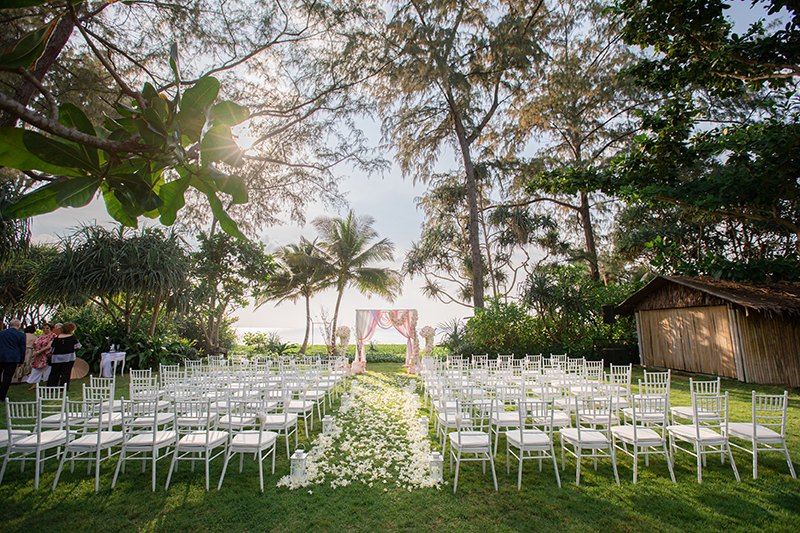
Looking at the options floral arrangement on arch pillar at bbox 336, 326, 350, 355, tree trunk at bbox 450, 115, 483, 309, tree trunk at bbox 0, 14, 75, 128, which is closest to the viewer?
tree trunk at bbox 0, 14, 75, 128

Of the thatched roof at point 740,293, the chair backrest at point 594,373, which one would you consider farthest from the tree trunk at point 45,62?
the thatched roof at point 740,293

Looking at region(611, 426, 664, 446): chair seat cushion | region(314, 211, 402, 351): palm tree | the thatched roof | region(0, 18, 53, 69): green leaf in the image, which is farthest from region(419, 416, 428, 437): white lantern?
region(314, 211, 402, 351): palm tree

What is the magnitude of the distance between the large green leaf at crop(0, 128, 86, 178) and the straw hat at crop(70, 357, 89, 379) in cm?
1182

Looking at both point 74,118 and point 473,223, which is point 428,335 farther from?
point 74,118

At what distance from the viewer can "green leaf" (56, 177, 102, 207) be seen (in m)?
1.01

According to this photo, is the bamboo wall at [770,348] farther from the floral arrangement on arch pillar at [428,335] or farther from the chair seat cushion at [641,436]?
the floral arrangement on arch pillar at [428,335]

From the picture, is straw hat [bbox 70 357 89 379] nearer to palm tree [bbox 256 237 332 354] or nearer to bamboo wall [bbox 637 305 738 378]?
palm tree [bbox 256 237 332 354]

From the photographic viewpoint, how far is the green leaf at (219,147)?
106 cm

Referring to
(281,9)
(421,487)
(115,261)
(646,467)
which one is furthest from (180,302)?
(646,467)

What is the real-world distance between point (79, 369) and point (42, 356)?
2305mm

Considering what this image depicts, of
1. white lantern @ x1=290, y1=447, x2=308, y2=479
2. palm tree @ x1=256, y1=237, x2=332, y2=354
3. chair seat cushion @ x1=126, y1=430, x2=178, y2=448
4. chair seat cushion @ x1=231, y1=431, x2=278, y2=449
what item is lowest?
white lantern @ x1=290, y1=447, x2=308, y2=479

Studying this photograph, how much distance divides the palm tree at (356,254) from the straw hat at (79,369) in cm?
949

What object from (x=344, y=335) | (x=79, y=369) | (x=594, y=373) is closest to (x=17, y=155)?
(x=594, y=373)

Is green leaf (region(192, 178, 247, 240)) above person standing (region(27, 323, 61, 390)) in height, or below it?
above
